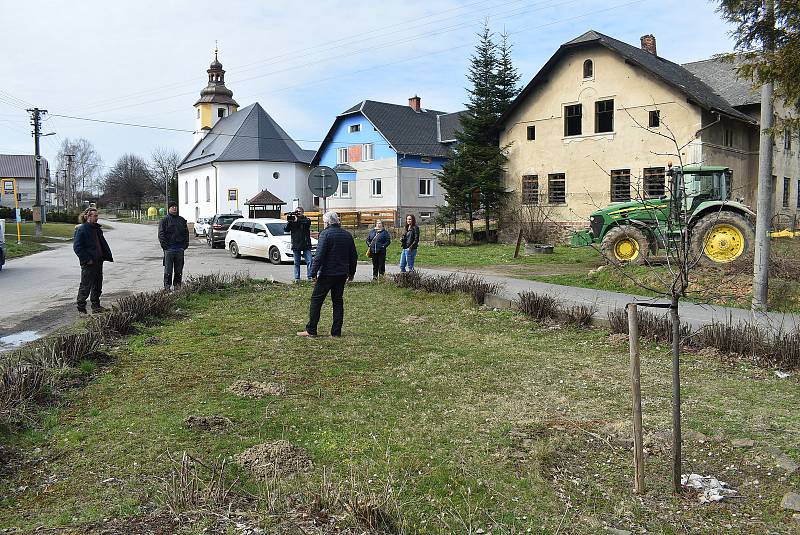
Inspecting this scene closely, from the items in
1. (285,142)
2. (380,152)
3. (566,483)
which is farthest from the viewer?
(285,142)

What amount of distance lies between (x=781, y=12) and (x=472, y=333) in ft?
20.2

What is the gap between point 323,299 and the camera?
31.1 feet

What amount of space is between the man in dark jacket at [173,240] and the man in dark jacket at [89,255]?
201 centimetres

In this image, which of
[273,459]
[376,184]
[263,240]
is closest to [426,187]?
[376,184]

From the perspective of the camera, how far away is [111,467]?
467 centimetres

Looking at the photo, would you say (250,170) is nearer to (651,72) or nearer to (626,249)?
(651,72)

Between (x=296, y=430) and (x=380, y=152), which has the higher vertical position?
(x=380, y=152)

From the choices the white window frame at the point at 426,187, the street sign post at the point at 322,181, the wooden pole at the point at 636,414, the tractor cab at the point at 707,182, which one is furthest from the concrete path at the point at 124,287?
the white window frame at the point at 426,187

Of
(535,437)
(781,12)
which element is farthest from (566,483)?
(781,12)

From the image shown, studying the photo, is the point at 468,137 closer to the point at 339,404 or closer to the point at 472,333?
the point at 472,333

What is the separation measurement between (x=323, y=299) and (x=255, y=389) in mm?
2929

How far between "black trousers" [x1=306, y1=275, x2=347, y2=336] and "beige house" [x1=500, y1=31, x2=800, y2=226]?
1942 centimetres

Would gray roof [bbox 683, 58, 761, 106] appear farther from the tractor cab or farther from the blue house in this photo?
the blue house

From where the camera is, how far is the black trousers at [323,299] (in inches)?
376
